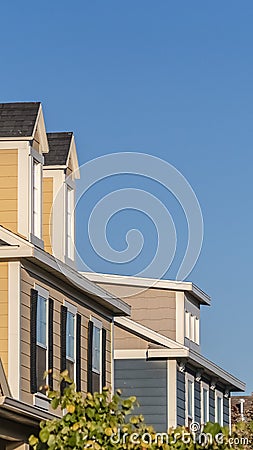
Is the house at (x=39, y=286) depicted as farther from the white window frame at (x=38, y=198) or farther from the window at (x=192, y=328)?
the window at (x=192, y=328)

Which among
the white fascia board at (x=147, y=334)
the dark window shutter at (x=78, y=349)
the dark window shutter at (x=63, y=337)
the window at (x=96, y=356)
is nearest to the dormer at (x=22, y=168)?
the dark window shutter at (x=63, y=337)

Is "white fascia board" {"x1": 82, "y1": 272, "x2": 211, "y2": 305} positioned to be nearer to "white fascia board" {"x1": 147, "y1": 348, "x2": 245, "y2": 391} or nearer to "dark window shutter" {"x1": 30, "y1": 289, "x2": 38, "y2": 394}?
"white fascia board" {"x1": 147, "y1": 348, "x2": 245, "y2": 391}

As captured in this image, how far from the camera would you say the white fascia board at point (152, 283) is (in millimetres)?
31094

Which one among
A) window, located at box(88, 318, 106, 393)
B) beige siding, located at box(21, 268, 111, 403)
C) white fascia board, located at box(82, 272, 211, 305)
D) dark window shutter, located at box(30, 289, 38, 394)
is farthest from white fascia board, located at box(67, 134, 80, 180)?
white fascia board, located at box(82, 272, 211, 305)

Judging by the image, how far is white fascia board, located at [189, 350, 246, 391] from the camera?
3366 centimetres

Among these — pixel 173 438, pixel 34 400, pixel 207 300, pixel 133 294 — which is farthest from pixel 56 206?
pixel 207 300

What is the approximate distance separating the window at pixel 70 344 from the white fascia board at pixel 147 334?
9257 mm

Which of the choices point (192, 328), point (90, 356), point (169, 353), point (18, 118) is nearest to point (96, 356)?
point (90, 356)

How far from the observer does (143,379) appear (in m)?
33.0

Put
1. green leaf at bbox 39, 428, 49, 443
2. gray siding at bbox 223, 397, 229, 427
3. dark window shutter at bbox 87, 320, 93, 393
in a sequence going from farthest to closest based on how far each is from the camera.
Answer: gray siding at bbox 223, 397, 229, 427
dark window shutter at bbox 87, 320, 93, 393
green leaf at bbox 39, 428, 49, 443

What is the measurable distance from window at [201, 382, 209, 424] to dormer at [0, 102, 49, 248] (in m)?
15.6

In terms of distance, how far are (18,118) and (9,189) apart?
1.51m

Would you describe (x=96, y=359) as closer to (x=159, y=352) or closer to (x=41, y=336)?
(x=41, y=336)

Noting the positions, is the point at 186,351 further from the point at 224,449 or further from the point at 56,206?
the point at 224,449
